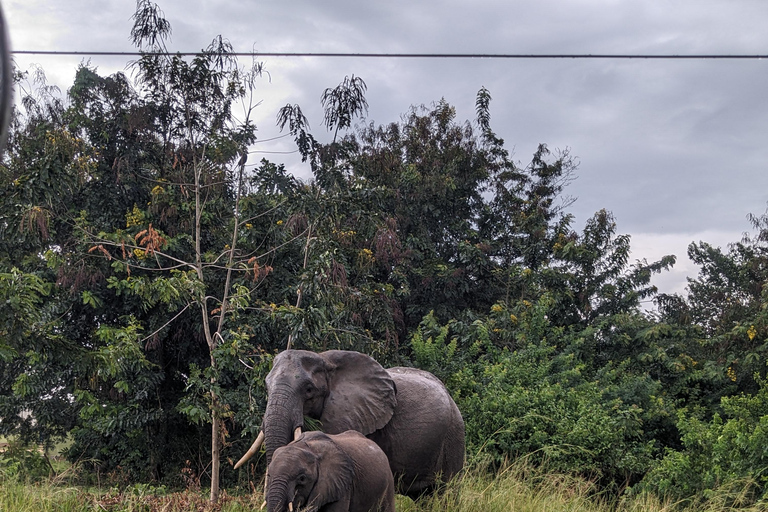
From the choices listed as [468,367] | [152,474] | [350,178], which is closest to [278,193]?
[350,178]

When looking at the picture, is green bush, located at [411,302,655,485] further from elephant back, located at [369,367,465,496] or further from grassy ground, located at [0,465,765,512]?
elephant back, located at [369,367,465,496]

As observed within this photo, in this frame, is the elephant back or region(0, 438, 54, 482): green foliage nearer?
the elephant back

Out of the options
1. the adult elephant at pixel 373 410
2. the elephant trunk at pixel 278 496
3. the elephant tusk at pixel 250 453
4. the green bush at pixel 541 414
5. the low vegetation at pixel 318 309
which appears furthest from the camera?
the green bush at pixel 541 414

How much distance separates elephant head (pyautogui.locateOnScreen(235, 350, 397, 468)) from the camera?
5.04m

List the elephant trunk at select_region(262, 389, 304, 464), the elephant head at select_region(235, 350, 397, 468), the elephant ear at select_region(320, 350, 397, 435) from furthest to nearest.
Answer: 1. the elephant ear at select_region(320, 350, 397, 435)
2. the elephant head at select_region(235, 350, 397, 468)
3. the elephant trunk at select_region(262, 389, 304, 464)

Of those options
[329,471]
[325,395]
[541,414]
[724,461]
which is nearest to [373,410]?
[325,395]

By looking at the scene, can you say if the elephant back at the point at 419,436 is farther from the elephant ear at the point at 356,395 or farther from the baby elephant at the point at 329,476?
the baby elephant at the point at 329,476

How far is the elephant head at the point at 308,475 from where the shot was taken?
4.04 meters

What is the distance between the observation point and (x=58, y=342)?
25.3 ft

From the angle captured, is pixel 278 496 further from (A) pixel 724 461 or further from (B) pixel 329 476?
(A) pixel 724 461

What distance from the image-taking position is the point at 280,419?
4984mm

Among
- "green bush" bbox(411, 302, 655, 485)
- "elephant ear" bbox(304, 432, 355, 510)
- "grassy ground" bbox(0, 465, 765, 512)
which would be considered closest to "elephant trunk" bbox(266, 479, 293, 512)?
"elephant ear" bbox(304, 432, 355, 510)

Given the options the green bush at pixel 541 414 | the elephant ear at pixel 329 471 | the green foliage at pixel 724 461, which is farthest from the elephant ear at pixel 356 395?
the green foliage at pixel 724 461

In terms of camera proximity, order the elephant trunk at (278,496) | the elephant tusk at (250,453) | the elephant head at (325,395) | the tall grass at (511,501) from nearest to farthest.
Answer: the elephant trunk at (278,496) → the elephant head at (325,395) → the elephant tusk at (250,453) → the tall grass at (511,501)
